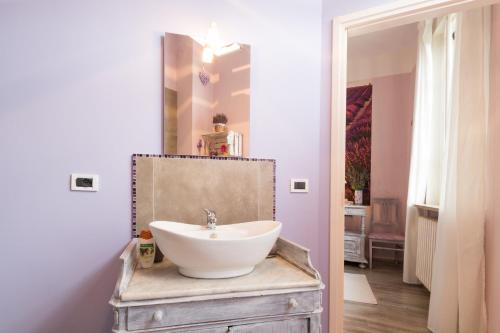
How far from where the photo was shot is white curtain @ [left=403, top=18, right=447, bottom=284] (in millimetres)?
2762

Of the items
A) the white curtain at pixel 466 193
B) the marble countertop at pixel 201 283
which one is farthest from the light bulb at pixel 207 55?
the white curtain at pixel 466 193

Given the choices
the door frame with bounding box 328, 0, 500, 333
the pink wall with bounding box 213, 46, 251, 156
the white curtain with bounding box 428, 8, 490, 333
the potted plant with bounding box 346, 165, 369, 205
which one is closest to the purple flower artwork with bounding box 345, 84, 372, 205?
the potted plant with bounding box 346, 165, 369, 205

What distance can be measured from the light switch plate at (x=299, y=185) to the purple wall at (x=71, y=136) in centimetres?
82

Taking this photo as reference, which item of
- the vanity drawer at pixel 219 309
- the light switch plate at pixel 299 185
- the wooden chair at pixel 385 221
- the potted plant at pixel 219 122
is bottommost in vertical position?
the wooden chair at pixel 385 221

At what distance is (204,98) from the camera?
158 centimetres

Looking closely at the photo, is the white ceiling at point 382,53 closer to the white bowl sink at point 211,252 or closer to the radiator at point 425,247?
the radiator at point 425,247

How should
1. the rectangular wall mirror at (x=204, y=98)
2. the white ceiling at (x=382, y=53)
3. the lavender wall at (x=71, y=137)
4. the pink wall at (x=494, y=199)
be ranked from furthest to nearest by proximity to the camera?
the white ceiling at (x=382, y=53), the pink wall at (x=494, y=199), the rectangular wall mirror at (x=204, y=98), the lavender wall at (x=71, y=137)

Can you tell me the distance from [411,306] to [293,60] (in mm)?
2351

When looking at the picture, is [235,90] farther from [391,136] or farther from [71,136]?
[391,136]

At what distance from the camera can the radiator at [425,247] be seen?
2549 millimetres

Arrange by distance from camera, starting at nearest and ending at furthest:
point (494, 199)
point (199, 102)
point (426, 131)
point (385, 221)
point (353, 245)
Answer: point (199, 102)
point (494, 199)
point (426, 131)
point (353, 245)
point (385, 221)

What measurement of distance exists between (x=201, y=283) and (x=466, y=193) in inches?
71.8

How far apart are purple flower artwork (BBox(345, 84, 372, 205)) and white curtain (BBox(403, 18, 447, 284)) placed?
853mm

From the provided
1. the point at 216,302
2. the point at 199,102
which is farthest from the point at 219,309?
the point at 199,102
